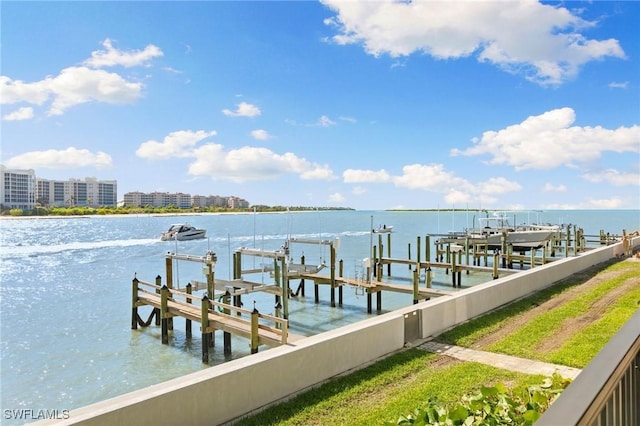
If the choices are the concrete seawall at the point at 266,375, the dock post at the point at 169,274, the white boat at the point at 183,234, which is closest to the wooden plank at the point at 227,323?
the dock post at the point at 169,274

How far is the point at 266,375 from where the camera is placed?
7090 millimetres

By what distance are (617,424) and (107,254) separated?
56.8 metres

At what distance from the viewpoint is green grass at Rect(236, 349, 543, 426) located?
647 cm

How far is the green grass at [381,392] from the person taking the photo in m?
6.47

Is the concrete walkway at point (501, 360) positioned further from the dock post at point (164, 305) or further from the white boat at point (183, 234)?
the white boat at point (183, 234)

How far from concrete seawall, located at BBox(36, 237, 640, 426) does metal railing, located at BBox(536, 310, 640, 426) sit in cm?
553

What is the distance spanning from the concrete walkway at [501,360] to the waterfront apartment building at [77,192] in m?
185

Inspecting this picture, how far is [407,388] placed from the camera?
7.27 meters

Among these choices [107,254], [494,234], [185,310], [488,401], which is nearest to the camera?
[488,401]

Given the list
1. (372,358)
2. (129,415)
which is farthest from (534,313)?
(129,415)

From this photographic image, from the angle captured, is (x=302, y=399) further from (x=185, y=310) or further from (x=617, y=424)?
(x=185, y=310)

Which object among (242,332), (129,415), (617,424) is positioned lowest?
(242,332)

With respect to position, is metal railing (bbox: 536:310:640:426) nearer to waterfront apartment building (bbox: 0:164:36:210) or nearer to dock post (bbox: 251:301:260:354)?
dock post (bbox: 251:301:260:354)

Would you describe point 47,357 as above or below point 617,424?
below
